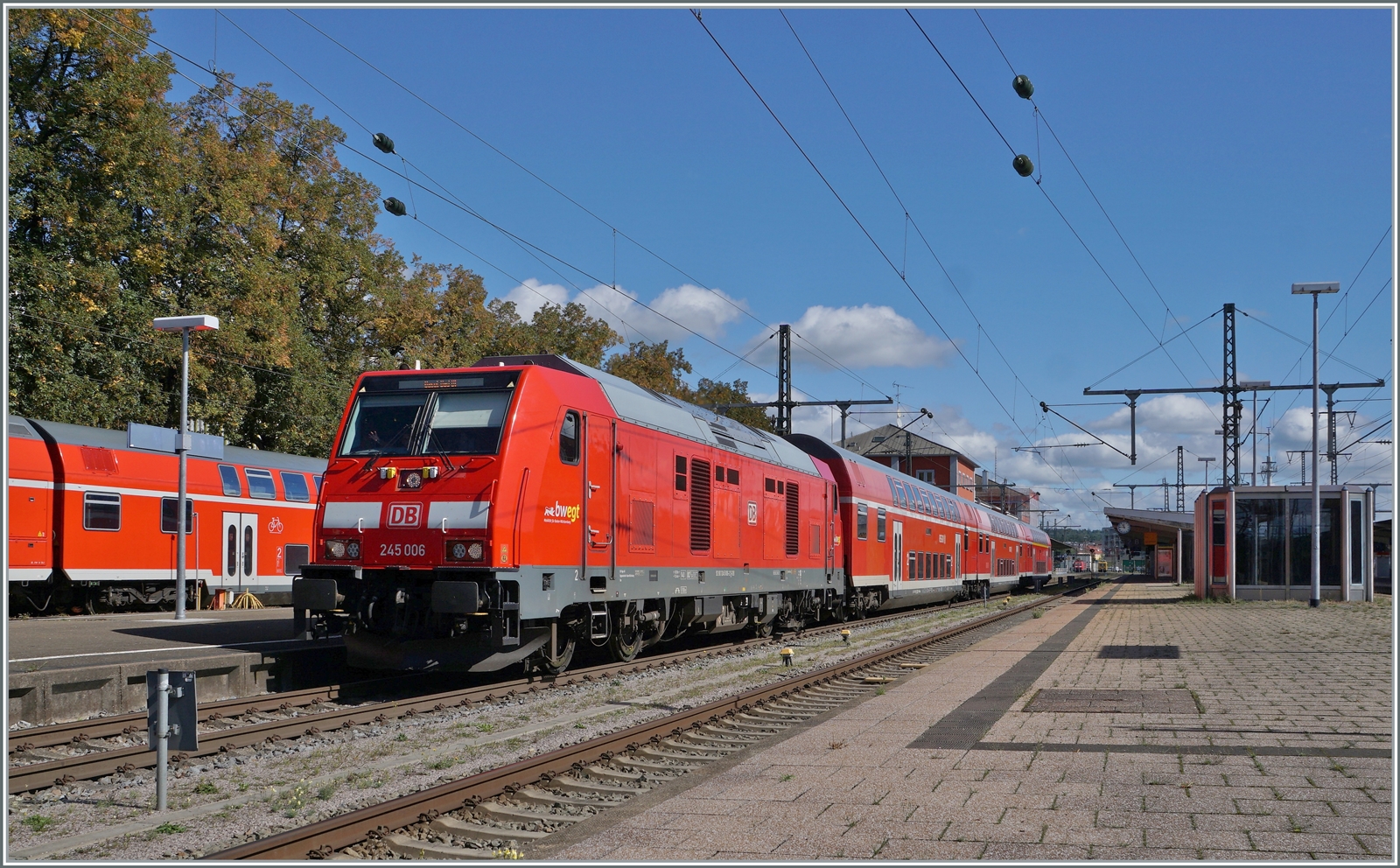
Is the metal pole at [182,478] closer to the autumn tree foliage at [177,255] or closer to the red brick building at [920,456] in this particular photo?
the autumn tree foliage at [177,255]

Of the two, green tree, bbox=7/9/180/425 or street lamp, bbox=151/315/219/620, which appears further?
green tree, bbox=7/9/180/425

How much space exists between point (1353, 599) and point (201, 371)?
1255 inches

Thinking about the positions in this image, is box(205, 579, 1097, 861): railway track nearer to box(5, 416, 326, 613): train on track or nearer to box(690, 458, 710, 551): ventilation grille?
box(690, 458, 710, 551): ventilation grille

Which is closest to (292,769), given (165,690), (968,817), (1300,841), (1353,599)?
(165,690)

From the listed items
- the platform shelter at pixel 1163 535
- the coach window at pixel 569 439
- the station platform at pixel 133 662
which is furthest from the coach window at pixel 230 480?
the platform shelter at pixel 1163 535

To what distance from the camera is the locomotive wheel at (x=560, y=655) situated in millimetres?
14359

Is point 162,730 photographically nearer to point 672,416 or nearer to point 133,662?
point 133,662

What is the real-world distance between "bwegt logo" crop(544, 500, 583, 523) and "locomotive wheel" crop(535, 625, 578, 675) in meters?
1.66

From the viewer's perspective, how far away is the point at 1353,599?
32.7 m

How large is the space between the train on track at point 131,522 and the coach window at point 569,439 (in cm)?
712

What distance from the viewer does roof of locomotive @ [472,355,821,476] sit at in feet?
49.6

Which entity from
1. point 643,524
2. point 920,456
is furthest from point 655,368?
point 920,456

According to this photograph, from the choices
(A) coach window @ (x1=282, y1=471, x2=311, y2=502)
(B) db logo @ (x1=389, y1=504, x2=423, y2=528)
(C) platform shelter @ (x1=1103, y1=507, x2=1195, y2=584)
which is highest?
(A) coach window @ (x1=282, y1=471, x2=311, y2=502)

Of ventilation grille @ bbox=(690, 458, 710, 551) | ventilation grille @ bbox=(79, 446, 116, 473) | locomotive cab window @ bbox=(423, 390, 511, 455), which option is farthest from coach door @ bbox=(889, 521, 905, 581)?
locomotive cab window @ bbox=(423, 390, 511, 455)
